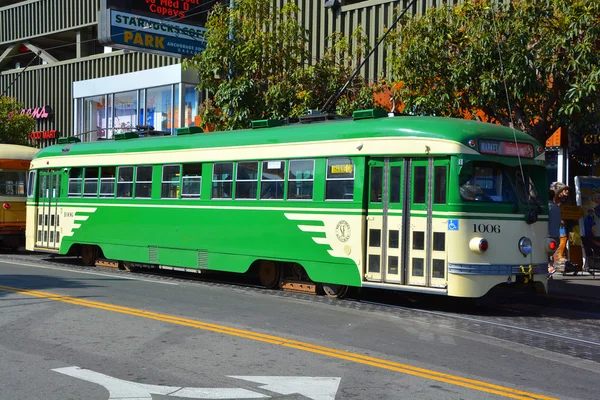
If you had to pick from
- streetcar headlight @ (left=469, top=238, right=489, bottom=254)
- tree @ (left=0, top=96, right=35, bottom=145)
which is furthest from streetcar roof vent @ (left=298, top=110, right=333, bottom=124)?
tree @ (left=0, top=96, right=35, bottom=145)

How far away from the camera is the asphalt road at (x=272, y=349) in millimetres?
7312

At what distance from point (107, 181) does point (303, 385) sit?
1203 cm

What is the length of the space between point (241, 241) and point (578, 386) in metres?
8.14

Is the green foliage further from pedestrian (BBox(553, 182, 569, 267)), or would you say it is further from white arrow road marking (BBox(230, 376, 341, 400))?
white arrow road marking (BBox(230, 376, 341, 400))

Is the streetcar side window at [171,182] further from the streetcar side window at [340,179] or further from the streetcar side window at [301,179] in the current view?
the streetcar side window at [340,179]

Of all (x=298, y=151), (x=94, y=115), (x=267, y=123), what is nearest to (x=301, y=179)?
(x=298, y=151)

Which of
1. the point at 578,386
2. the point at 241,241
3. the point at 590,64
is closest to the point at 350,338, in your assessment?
the point at 578,386

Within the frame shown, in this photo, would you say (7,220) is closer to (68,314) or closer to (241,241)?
(241,241)

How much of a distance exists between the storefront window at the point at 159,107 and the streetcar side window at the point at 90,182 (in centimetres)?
1240

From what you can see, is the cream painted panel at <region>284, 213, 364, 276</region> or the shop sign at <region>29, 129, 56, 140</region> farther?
the shop sign at <region>29, 129, 56, 140</region>

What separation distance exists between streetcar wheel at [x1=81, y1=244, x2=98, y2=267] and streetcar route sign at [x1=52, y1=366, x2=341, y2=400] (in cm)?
1204

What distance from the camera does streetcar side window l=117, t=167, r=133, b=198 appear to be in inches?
695

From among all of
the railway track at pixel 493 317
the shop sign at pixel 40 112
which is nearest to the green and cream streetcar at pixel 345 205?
the railway track at pixel 493 317

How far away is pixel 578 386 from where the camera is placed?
7.73 m
